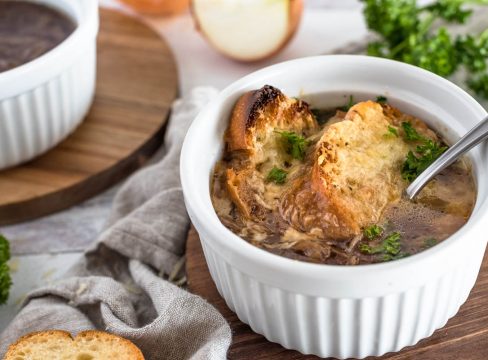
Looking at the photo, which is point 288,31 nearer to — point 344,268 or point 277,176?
point 277,176

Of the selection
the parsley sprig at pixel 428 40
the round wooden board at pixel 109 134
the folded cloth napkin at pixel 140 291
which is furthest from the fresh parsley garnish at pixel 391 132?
the round wooden board at pixel 109 134

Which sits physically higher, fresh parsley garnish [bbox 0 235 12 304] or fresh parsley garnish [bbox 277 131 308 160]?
fresh parsley garnish [bbox 277 131 308 160]

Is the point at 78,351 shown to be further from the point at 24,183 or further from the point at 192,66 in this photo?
the point at 192,66

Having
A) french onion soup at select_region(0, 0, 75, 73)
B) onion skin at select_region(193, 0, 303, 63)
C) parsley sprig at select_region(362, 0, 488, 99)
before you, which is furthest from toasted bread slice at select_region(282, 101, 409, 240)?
french onion soup at select_region(0, 0, 75, 73)

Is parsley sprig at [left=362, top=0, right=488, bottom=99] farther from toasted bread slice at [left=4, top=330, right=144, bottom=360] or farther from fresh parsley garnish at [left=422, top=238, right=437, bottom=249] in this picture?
toasted bread slice at [left=4, top=330, right=144, bottom=360]

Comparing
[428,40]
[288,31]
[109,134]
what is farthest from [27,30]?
[428,40]

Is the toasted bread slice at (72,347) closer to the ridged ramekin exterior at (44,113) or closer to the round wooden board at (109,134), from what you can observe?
the round wooden board at (109,134)
